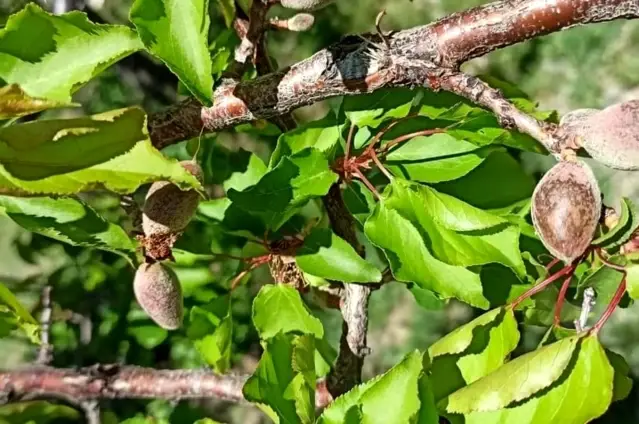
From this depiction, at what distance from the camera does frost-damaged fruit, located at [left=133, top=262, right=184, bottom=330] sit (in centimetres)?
74

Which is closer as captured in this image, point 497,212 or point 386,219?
point 386,219

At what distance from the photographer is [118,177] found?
0.48 meters

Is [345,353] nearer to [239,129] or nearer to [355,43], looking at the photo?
[239,129]

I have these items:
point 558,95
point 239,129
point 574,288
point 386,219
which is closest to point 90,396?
point 239,129

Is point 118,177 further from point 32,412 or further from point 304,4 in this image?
point 32,412

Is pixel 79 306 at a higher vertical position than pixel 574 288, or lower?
lower

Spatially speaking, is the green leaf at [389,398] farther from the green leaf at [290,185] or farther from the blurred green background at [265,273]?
the blurred green background at [265,273]

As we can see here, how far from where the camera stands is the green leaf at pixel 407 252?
674 mm

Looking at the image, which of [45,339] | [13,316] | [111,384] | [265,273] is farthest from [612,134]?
[265,273]

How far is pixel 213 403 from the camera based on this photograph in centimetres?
202

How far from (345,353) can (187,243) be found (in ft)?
0.74

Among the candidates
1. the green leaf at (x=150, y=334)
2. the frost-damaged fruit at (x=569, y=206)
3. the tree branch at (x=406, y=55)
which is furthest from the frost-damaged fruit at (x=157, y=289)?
the green leaf at (x=150, y=334)

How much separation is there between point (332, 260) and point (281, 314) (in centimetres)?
10

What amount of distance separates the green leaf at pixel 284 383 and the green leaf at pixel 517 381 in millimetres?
118
